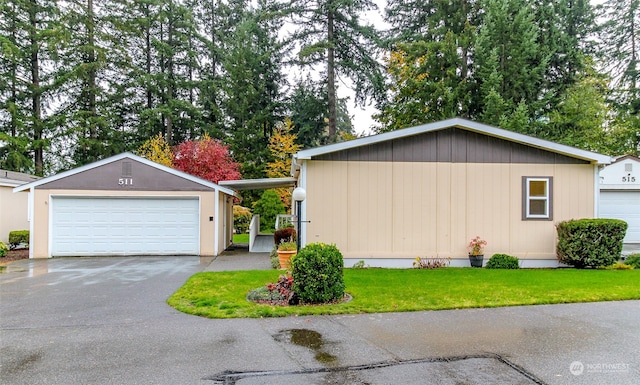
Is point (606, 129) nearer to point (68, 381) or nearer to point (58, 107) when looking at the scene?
point (68, 381)

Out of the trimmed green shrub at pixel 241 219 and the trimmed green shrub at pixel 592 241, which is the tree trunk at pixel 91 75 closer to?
the trimmed green shrub at pixel 241 219

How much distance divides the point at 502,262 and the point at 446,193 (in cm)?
220

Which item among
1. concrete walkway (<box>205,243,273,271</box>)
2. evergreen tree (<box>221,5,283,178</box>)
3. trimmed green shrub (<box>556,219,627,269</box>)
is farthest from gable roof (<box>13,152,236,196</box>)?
evergreen tree (<box>221,5,283,178</box>)

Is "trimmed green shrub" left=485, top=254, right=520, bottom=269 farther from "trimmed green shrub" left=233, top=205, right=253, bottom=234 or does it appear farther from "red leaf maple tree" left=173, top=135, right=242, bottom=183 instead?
"trimmed green shrub" left=233, top=205, right=253, bottom=234

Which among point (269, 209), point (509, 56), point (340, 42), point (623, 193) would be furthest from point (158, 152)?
point (623, 193)

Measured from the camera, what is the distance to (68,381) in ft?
11.5

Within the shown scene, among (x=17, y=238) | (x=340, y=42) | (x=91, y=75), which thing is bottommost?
(x=17, y=238)

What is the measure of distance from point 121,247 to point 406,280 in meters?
9.30

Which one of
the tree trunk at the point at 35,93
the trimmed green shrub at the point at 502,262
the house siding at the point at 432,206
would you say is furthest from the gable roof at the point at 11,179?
the trimmed green shrub at the point at 502,262

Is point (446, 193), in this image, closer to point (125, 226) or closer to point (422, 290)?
point (422, 290)

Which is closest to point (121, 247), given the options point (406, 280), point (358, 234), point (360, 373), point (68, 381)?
point (358, 234)

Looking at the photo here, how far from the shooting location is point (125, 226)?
12805 mm

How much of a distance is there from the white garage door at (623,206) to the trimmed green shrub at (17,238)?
21.5m

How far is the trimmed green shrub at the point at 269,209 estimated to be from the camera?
2061 centimetres
